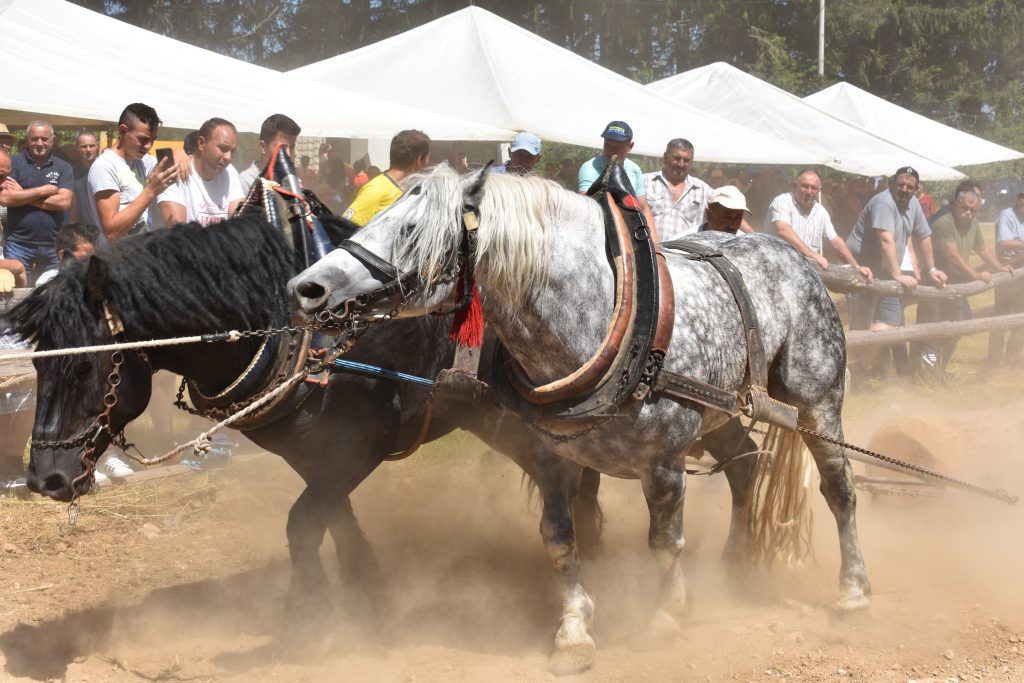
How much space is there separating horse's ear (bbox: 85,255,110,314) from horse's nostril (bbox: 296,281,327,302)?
29.9 inches

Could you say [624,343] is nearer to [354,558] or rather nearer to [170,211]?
[354,558]

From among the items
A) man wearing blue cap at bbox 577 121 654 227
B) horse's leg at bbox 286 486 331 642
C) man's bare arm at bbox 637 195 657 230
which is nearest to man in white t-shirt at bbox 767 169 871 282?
man wearing blue cap at bbox 577 121 654 227

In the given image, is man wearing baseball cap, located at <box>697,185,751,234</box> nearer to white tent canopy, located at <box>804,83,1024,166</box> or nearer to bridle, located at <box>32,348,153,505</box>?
bridle, located at <box>32,348,153,505</box>

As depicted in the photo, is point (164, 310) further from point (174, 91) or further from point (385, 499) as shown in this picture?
point (174, 91)

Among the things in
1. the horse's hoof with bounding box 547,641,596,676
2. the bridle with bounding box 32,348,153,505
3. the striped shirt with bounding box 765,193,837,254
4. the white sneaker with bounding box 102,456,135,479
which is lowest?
the white sneaker with bounding box 102,456,135,479

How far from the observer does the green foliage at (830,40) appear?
30828 millimetres

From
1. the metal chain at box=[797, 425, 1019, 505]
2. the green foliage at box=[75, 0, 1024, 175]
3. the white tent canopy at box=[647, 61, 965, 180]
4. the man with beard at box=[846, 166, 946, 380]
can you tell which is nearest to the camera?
the metal chain at box=[797, 425, 1019, 505]

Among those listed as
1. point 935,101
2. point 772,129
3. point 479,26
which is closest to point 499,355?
point 479,26

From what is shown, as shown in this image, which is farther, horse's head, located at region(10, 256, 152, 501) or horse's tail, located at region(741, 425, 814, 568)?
horse's tail, located at region(741, 425, 814, 568)

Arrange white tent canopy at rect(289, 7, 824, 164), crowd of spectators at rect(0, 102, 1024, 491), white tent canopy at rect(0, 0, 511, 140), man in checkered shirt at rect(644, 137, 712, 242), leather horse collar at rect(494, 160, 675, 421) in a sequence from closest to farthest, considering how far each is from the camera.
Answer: leather horse collar at rect(494, 160, 675, 421)
crowd of spectators at rect(0, 102, 1024, 491)
white tent canopy at rect(0, 0, 511, 140)
man in checkered shirt at rect(644, 137, 712, 242)
white tent canopy at rect(289, 7, 824, 164)

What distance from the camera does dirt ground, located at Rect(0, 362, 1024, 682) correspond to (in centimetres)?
371

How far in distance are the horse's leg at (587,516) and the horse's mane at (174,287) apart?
1810 mm

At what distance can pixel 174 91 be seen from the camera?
275 inches

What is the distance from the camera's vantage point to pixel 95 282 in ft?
10.1
